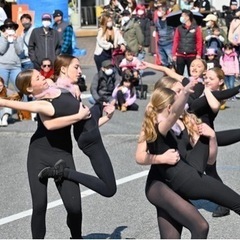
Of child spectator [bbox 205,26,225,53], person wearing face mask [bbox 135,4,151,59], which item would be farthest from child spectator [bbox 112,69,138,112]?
person wearing face mask [bbox 135,4,151,59]

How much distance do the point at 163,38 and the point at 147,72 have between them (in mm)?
1329

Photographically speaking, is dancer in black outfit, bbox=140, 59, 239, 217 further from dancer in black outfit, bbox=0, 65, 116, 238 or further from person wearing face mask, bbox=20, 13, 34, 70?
person wearing face mask, bbox=20, 13, 34, 70

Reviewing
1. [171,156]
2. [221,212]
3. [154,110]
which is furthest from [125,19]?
[171,156]

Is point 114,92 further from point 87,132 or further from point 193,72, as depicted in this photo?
point 87,132

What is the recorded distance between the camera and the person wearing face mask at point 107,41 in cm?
1591

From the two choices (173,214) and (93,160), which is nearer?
(173,214)

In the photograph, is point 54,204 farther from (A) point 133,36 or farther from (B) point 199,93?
(A) point 133,36

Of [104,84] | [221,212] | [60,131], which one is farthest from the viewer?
[104,84]

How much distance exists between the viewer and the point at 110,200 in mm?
8797

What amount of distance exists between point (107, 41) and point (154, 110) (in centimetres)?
1012

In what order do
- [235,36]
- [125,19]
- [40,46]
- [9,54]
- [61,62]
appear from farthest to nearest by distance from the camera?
1. [125,19]
2. [235,36]
3. [40,46]
4. [9,54]
5. [61,62]

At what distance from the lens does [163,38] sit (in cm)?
1767

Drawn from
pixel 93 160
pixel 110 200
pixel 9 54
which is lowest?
pixel 110 200

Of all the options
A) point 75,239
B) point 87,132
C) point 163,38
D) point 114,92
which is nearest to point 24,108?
point 87,132
